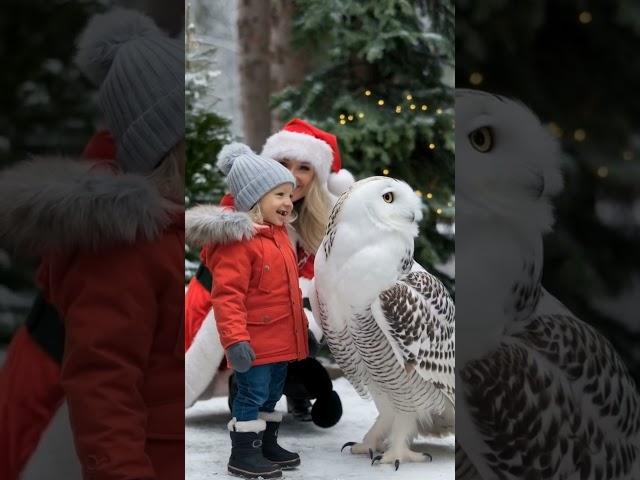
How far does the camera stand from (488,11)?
48.3 inches

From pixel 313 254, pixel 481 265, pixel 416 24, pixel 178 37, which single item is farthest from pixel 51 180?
pixel 416 24

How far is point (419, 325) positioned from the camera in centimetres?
225

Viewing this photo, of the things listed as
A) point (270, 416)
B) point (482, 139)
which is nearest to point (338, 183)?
point (270, 416)

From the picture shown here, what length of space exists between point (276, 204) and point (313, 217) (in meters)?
0.40

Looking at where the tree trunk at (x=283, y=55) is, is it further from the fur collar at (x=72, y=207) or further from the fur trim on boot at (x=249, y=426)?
the fur collar at (x=72, y=207)

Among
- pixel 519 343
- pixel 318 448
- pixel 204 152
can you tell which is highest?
pixel 204 152

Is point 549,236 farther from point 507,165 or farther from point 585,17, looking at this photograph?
point 585,17

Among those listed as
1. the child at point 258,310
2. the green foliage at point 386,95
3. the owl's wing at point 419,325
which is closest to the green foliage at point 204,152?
the green foliage at point 386,95

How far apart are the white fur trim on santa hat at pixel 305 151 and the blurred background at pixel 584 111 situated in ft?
4.74

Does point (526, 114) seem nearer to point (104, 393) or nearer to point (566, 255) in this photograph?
point (566, 255)

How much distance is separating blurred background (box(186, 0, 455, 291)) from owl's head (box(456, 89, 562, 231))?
243cm

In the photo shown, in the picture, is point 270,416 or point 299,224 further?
point 299,224

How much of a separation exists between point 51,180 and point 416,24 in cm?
298

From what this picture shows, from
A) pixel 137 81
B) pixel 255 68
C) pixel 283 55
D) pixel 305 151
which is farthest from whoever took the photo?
pixel 255 68
